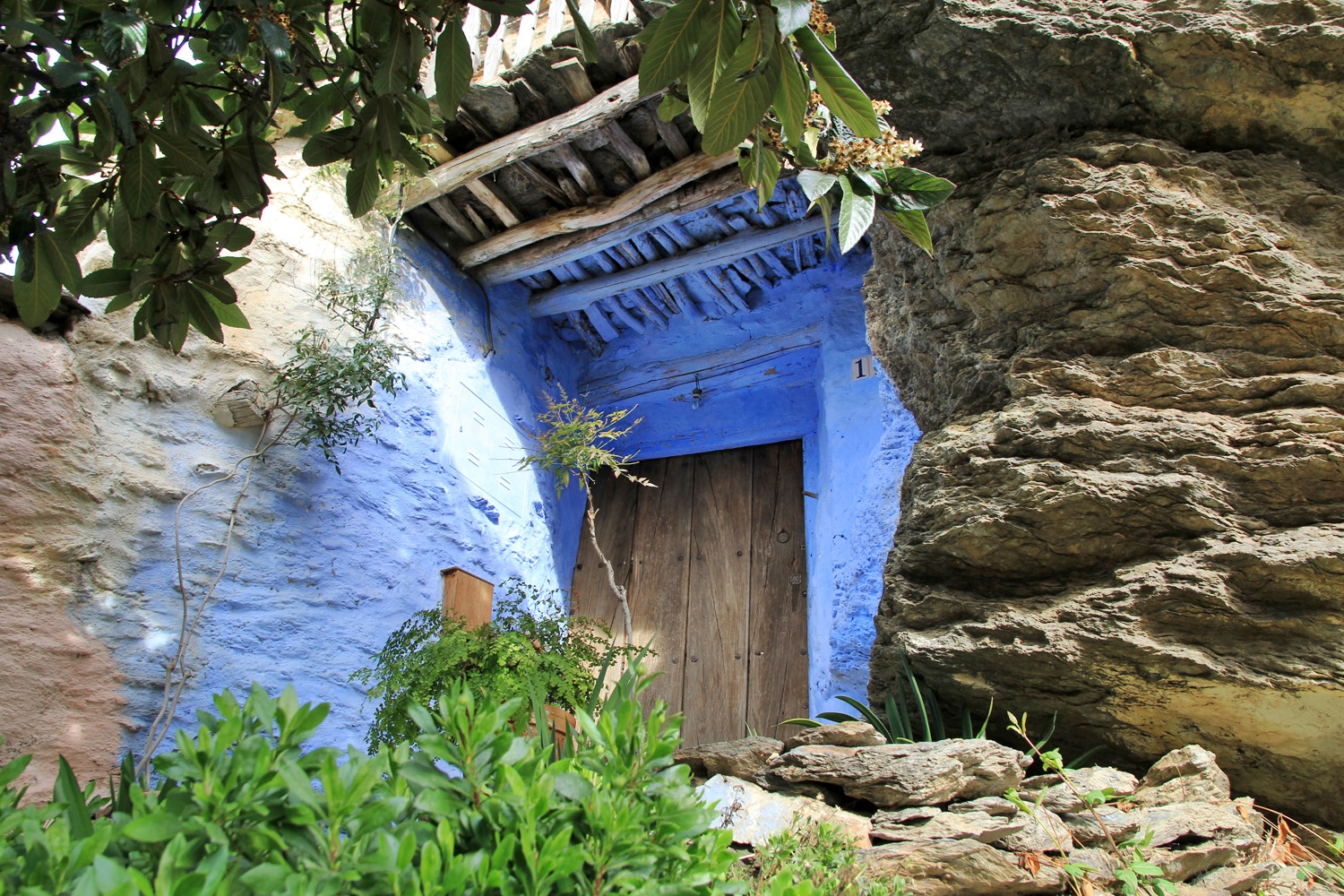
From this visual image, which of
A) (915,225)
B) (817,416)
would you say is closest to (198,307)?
(915,225)

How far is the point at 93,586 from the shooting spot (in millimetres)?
2684

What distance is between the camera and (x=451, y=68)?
1683 millimetres

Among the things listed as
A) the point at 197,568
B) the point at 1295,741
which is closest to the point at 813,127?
the point at 1295,741

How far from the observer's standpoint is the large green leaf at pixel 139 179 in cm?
158

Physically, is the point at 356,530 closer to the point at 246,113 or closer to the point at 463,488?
the point at 463,488

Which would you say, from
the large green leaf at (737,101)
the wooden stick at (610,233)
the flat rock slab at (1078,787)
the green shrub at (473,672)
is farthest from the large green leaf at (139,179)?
the wooden stick at (610,233)

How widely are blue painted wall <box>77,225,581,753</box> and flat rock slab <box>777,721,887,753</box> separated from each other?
1.76 meters

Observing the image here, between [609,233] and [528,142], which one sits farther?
[609,233]

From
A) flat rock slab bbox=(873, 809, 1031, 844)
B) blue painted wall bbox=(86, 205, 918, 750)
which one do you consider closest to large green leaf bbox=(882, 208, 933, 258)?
flat rock slab bbox=(873, 809, 1031, 844)

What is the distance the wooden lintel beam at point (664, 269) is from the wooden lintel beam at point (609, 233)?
0.26 m

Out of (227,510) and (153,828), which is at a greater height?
(227,510)

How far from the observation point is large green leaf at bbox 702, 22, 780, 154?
1.29 metres

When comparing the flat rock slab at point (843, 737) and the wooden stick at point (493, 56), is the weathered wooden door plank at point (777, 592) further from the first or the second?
the wooden stick at point (493, 56)

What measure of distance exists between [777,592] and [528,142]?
8.34 feet
